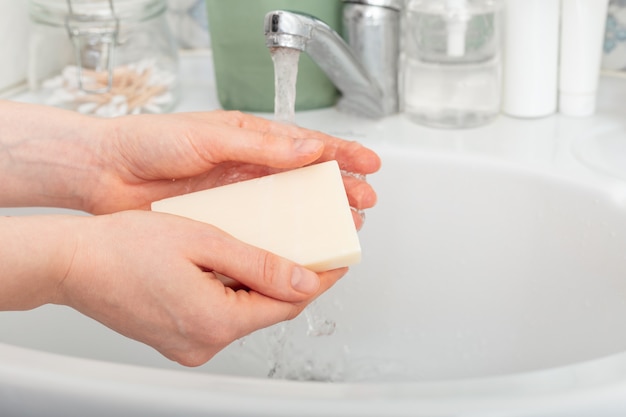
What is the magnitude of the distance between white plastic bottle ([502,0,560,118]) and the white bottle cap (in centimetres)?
1

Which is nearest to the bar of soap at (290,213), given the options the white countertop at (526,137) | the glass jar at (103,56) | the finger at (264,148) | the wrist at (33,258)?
the finger at (264,148)

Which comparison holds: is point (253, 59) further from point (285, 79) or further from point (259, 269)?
point (259, 269)

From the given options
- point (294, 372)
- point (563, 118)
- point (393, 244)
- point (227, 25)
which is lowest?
point (294, 372)

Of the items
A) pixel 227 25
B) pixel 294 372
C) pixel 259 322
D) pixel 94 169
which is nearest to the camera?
pixel 259 322

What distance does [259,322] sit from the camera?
1.94 ft

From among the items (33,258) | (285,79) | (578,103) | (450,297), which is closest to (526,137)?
(578,103)

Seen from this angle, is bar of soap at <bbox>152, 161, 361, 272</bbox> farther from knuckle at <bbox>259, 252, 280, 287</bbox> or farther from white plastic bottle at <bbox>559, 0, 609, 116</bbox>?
white plastic bottle at <bbox>559, 0, 609, 116</bbox>

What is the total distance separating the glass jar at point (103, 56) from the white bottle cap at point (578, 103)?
474mm

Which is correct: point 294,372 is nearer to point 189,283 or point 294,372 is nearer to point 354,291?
point 354,291

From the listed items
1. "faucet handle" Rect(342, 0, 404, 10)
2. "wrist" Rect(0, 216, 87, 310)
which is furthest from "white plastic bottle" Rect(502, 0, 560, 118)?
"wrist" Rect(0, 216, 87, 310)

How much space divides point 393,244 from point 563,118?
257 mm

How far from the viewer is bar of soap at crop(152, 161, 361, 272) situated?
631 millimetres

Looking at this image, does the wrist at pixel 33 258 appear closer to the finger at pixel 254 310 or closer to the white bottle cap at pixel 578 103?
the finger at pixel 254 310

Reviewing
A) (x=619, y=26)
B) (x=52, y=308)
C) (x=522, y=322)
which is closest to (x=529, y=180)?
(x=522, y=322)
